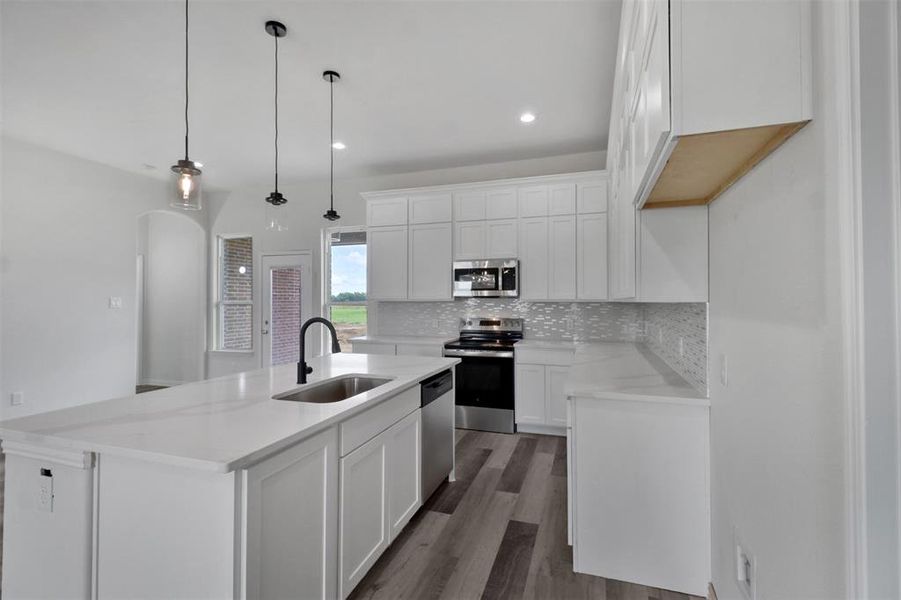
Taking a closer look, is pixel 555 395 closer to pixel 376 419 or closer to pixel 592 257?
pixel 592 257

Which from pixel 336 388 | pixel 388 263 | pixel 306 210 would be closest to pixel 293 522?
pixel 336 388

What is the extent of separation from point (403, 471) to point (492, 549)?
61 centimetres

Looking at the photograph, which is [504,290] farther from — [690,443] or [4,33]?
[4,33]

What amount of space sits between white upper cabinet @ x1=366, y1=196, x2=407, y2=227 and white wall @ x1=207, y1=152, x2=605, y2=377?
48cm

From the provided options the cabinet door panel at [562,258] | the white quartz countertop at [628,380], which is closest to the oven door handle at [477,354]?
the cabinet door panel at [562,258]

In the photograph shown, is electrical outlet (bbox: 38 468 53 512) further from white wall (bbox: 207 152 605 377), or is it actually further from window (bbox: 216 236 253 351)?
window (bbox: 216 236 253 351)

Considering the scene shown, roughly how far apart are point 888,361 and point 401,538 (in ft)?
7.16

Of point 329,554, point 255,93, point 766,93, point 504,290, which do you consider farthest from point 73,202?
point 766,93

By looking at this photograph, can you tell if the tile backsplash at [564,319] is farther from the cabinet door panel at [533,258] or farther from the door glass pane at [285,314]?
the door glass pane at [285,314]

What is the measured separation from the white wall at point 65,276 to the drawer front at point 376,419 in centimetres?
442

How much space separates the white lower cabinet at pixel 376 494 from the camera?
1.65m

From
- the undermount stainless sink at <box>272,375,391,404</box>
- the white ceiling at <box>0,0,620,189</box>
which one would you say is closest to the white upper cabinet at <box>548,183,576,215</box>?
the white ceiling at <box>0,0,620,189</box>

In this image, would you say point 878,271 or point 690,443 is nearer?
point 878,271

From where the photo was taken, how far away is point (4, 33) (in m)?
2.43
